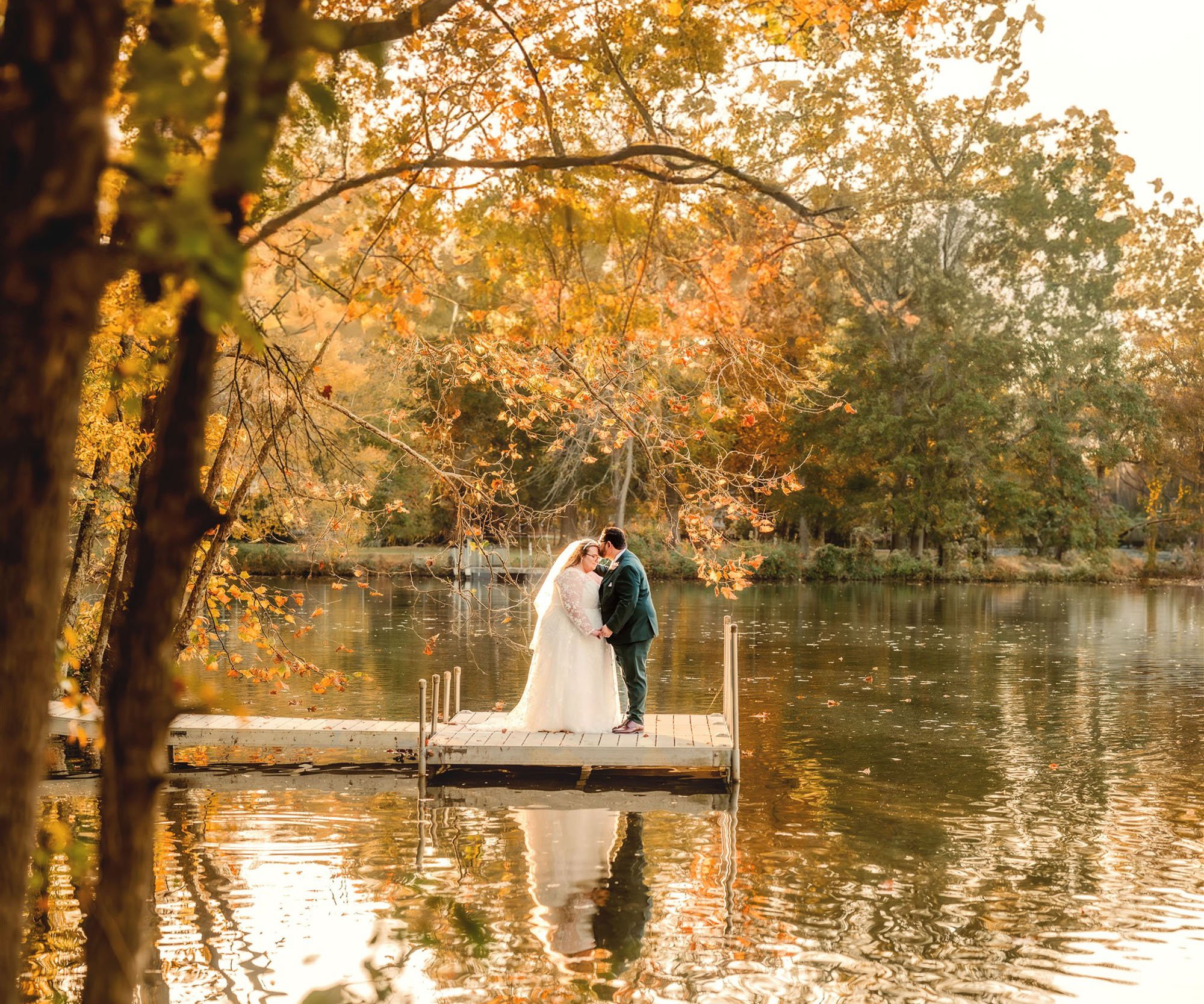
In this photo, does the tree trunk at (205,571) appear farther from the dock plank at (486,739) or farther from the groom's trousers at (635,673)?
the groom's trousers at (635,673)

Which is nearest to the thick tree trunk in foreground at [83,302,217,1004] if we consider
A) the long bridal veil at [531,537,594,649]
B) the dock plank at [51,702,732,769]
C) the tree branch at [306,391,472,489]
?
the tree branch at [306,391,472,489]

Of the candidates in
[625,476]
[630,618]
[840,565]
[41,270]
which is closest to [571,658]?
[630,618]

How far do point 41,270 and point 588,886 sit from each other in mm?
8037

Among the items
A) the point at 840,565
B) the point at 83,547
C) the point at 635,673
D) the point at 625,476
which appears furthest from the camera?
the point at 840,565

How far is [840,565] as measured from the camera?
50.9 meters

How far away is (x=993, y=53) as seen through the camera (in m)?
13.7

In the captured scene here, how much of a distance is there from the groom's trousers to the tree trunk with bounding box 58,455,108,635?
16.5 feet

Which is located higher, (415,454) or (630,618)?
(415,454)

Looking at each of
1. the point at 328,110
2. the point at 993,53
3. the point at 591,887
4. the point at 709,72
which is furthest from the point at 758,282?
the point at 993,53

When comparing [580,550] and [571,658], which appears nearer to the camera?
[580,550]

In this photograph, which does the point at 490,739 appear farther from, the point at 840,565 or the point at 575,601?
the point at 840,565

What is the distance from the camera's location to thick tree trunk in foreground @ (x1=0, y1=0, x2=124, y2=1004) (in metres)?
2.04

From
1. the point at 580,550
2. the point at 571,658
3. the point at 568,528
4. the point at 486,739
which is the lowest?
the point at 486,739

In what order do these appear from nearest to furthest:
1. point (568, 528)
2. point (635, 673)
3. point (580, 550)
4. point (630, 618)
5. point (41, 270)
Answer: point (41, 270), point (630, 618), point (580, 550), point (635, 673), point (568, 528)
